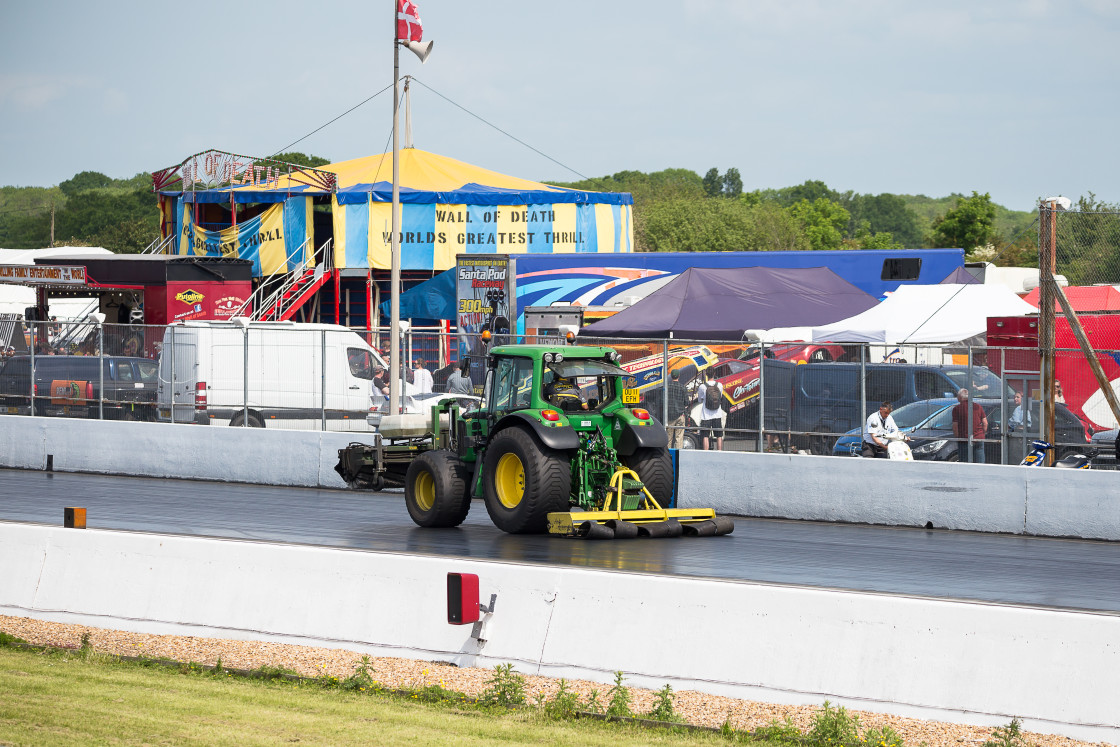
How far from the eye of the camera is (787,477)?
16125 mm

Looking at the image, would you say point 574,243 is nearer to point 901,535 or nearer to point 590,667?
point 901,535

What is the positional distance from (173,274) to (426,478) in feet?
69.0

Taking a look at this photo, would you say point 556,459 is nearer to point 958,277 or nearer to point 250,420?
point 250,420

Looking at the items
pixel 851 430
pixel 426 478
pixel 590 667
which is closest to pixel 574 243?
pixel 851 430

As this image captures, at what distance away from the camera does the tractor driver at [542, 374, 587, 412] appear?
14.1m

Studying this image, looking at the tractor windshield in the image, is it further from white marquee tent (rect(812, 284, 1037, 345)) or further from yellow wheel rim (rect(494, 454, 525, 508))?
white marquee tent (rect(812, 284, 1037, 345))

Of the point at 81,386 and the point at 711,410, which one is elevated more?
the point at 81,386

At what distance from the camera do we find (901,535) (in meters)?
14.6

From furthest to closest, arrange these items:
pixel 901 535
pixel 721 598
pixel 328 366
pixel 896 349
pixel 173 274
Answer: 1. pixel 173 274
2. pixel 328 366
3. pixel 896 349
4. pixel 901 535
5. pixel 721 598

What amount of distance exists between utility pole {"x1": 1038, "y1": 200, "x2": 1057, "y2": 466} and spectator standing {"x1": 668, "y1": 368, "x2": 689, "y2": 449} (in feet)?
17.9

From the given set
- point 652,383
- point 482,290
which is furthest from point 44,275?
point 652,383

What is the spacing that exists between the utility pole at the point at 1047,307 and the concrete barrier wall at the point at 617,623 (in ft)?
29.2

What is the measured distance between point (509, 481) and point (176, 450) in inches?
333

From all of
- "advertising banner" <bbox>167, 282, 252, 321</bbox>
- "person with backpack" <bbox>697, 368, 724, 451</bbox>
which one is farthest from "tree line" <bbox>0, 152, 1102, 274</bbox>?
"person with backpack" <bbox>697, 368, 724, 451</bbox>
